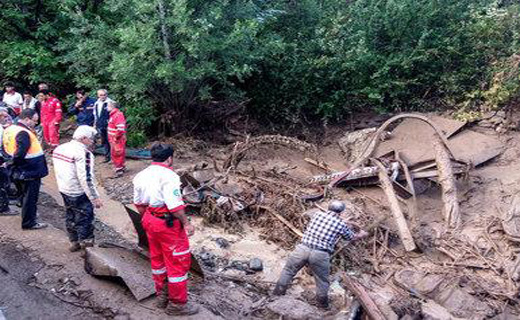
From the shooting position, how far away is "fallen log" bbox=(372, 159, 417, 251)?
898 centimetres

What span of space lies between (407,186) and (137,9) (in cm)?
Answer: 686

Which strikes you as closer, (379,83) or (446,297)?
(446,297)

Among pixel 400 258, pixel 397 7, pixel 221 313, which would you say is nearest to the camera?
pixel 221 313

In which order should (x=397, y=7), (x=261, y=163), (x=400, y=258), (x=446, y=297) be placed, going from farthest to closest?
(x=397, y=7)
(x=261, y=163)
(x=400, y=258)
(x=446, y=297)

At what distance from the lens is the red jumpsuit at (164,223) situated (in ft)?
17.5

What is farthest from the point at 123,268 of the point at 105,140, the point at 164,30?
the point at 164,30

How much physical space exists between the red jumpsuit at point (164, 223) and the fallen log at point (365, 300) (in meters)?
2.37

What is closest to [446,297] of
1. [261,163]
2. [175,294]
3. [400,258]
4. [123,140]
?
[400,258]

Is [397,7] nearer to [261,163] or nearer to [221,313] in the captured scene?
[261,163]

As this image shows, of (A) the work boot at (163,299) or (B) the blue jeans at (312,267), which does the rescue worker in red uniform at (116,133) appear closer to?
(B) the blue jeans at (312,267)

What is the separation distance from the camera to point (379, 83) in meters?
13.9

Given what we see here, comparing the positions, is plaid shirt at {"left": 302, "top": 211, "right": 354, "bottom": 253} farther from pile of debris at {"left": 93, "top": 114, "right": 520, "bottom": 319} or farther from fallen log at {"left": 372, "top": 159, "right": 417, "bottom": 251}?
fallen log at {"left": 372, "top": 159, "right": 417, "bottom": 251}

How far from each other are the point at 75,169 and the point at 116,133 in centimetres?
446

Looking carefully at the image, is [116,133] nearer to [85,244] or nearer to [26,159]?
[26,159]
